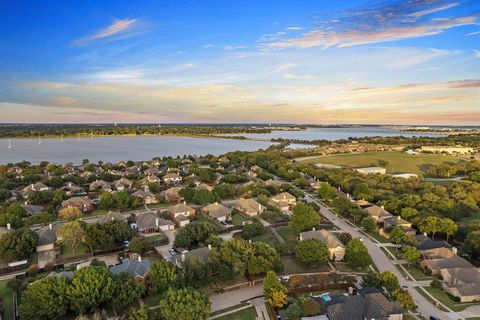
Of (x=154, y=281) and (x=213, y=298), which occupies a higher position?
(x=154, y=281)

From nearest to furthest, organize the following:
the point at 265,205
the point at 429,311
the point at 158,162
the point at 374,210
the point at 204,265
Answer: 1. the point at 429,311
2. the point at 204,265
3. the point at 374,210
4. the point at 265,205
5. the point at 158,162

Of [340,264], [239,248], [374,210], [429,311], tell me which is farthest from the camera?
[374,210]

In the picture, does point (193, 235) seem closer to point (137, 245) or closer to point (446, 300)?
point (137, 245)

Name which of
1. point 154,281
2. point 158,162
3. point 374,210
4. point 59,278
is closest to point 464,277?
point 374,210

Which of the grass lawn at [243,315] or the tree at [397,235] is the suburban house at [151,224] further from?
the tree at [397,235]

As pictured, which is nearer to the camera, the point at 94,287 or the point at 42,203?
the point at 94,287

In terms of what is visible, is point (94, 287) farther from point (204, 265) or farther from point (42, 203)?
point (42, 203)

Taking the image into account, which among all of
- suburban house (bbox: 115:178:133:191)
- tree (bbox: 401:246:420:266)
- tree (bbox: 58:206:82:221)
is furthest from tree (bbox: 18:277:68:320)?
suburban house (bbox: 115:178:133:191)
